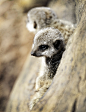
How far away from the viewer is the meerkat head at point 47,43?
1.12 m

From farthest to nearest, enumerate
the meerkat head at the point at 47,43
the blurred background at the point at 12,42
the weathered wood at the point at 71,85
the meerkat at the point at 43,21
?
1. the blurred background at the point at 12,42
2. the meerkat at the point at 43,21
3. the meerkat head at the point at 47,43
4. the weathered wood at the point at 71,85

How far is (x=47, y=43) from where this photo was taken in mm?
1121

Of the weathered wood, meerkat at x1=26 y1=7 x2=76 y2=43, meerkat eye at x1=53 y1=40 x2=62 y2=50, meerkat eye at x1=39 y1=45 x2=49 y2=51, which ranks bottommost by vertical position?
the weathered wood

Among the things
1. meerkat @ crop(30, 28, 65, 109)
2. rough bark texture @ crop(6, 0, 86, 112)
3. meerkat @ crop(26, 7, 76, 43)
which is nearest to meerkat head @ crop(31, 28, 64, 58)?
meerkat @ crop(30, 28, 65, 109)

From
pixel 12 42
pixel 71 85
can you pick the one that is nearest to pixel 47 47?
pixel 71 85

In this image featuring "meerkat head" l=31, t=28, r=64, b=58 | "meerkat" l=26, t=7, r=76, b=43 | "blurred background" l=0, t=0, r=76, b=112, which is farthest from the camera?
"blurred background" l=0, t=0, r=76, b=112

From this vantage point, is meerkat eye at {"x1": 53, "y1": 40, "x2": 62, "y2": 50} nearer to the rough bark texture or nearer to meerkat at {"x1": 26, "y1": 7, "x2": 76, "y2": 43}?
the rough bark texture

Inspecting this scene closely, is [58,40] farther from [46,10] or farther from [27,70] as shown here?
[27,70]

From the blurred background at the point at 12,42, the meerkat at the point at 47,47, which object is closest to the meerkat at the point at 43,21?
the meerkat at the point at 47,47

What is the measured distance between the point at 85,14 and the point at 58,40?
1.02 ft

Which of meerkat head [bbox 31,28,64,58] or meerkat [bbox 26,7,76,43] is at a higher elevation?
meerkat [bbox 26,7,76,43]

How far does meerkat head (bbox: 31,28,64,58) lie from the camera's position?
1116 mm

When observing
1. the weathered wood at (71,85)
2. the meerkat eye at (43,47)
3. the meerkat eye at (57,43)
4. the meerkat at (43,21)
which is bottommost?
the weathered wood at (71,85)

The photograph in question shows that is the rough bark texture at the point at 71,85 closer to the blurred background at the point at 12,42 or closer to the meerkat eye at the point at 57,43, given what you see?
the meerkat eye at the point at 57,43
